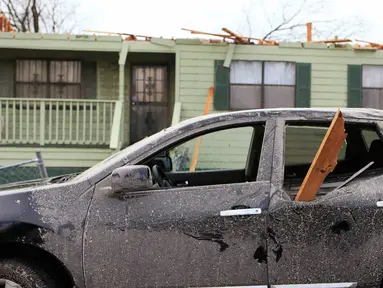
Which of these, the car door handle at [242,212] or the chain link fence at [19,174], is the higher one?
the car door handle at [242,212]

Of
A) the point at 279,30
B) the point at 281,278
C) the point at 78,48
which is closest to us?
the point at 281,278

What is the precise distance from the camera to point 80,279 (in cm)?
343

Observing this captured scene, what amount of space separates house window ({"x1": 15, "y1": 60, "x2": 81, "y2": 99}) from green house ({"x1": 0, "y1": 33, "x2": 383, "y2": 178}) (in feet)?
0.09

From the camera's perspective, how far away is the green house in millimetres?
12547

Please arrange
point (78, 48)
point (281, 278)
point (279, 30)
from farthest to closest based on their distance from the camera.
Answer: point (279, 30), point (78, 48), point (281, 278)

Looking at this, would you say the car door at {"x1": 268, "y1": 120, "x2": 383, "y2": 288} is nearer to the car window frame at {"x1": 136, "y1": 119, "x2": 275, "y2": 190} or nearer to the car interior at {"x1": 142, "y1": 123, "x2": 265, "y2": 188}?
the car window frame at {"x1": 136, "y1": 119, "x2": 275, "y2": 190}

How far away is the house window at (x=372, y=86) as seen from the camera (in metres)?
13.2

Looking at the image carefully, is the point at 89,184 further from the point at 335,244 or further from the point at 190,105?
the point at 190,105

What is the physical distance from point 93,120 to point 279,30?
1710 cm

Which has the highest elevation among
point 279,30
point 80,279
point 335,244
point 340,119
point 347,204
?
point 279,30

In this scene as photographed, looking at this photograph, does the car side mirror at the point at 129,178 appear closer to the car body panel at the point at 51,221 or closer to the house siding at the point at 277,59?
the car body panel at the point at 51,221

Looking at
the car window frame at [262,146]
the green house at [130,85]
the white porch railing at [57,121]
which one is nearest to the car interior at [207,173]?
the car window frame at [262,146]

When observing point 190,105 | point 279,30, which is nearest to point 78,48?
point 190,105

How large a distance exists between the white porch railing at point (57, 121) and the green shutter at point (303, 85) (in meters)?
4.54
